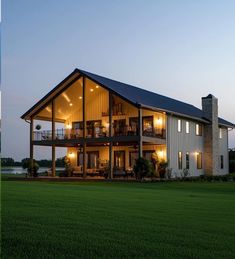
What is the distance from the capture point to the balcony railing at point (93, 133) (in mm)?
29703

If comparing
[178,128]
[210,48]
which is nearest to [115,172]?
[178,128]

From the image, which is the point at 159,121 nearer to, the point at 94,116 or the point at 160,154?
the point at 160,154

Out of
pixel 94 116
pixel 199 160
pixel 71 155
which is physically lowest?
pixel 199 160

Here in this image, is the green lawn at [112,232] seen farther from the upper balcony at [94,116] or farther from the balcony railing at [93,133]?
the balcony railing at [93,133]

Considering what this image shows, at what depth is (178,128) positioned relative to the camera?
32594mm

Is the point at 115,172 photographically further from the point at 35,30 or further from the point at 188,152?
the point at 35,30

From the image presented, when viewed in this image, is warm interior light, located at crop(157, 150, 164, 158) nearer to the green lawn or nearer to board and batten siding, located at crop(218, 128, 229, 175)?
board and batten siding, located at crop(218, 128, 229, 175)

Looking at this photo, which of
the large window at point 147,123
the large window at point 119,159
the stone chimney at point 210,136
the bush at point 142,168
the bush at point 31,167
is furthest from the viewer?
the stone chimney at point 210,136

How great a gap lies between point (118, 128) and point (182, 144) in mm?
5315

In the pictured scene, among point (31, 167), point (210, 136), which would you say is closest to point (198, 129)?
point (210, 136)

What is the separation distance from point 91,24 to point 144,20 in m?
4.62

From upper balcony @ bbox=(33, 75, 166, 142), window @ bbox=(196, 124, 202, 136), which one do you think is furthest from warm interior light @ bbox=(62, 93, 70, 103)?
window @ bbox=(196, 124, 202, 136)

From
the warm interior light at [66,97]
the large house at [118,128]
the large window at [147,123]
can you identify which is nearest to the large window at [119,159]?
the large house at [118,128]

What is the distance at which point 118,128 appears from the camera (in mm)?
30750
